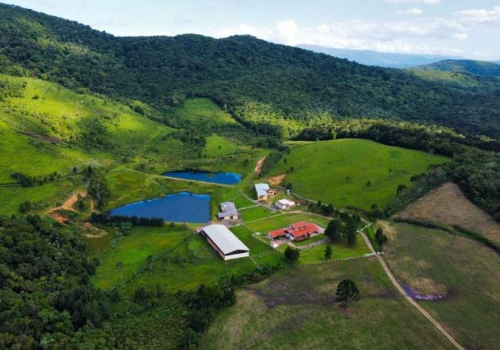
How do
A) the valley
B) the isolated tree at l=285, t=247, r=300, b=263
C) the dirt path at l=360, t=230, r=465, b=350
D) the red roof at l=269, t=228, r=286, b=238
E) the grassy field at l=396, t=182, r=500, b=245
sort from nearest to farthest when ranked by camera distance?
1. the dirt path at l=360, t=230, r=465, b=350
2. the valley
3. the isolated tree at l=285, t=247, r=300, b=263
4. the grassy field at l=396, t=182, r=500, b=245
5. the red roof at l=269, t=228, r=286, b=238

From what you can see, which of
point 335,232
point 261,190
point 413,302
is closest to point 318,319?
→ point 413,302

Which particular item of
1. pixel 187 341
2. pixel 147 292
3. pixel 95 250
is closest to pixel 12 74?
pixel 95 250

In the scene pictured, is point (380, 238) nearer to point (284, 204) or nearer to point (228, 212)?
point (284, 204)

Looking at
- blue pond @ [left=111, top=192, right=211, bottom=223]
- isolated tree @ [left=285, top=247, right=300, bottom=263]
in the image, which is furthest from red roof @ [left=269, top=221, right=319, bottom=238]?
blue pond @ [left=111, top=192, right=211, bottom=223]

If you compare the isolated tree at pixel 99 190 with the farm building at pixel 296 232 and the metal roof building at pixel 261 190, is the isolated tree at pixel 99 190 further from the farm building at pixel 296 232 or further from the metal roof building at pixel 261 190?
the farm building at pixel 296 232

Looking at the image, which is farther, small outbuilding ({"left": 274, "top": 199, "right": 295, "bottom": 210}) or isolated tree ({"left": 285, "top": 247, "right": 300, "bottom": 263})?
small outbuilding ({"left": 274, "top": 199, "right": 295, "bottom": 210})

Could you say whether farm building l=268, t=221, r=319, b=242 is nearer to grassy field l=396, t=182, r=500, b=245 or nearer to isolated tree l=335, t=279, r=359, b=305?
grassy field l=396, t=182, r=500, b=245

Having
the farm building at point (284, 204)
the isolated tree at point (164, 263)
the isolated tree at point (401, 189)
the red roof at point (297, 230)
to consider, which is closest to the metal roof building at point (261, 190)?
the farm building at point (284, 204)

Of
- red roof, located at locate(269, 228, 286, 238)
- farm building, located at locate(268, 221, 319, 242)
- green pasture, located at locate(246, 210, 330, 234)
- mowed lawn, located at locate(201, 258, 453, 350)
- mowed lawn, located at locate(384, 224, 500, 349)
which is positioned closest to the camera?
mowed lawn, located at locate(201, 258, 453, 350)
